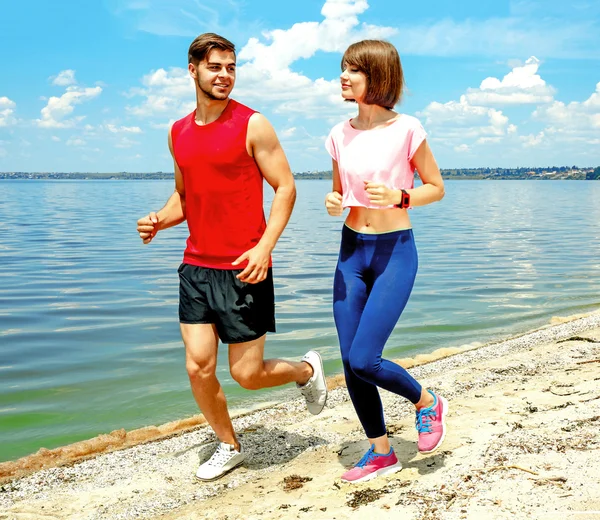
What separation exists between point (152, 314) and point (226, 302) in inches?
328

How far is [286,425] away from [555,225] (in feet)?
112

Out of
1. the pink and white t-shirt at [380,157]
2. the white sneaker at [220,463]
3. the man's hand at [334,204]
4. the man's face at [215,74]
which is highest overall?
the man's face at [215,74]

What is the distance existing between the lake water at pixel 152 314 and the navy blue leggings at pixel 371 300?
3.70 m

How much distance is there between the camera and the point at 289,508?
3.84 metres

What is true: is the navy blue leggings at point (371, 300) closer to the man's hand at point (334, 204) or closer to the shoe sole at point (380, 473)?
the man's hand at point (334, 204)

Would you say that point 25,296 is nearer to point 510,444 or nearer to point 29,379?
point 29,379

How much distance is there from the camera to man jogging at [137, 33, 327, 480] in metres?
4.10

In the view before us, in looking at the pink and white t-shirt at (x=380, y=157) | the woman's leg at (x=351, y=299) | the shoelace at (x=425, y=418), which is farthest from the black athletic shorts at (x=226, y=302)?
the shoelace at (x=425, y=418)

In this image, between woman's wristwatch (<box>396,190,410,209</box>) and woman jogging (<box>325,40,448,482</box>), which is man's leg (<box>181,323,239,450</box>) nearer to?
woman jogging (<box>325,40,448,482</box>)

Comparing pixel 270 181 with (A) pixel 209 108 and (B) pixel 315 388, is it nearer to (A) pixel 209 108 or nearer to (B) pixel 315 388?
(A) pixel 209 108

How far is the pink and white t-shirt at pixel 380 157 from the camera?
12.3 feet

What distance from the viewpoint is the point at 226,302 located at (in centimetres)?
423

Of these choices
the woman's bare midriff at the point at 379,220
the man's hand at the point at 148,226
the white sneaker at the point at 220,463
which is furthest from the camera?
the white sneaker at the point at 220,463

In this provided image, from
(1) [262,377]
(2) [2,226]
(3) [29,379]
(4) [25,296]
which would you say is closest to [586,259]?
(4) [25,296]
